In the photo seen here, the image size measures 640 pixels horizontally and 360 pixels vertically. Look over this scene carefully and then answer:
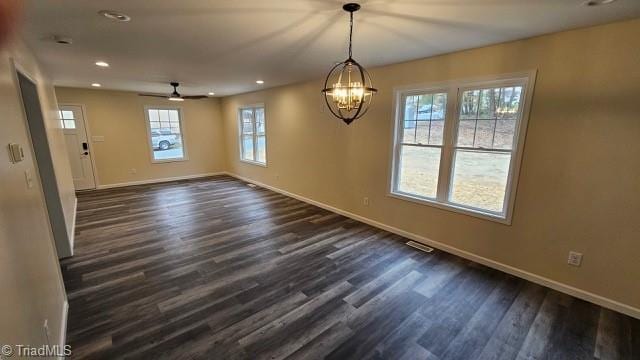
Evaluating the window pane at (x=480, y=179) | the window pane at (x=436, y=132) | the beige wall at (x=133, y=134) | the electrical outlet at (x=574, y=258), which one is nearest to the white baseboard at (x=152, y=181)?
the beige wall at (x=133, y=134)

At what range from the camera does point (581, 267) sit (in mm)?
2508

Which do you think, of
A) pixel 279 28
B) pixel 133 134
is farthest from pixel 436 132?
pixel 133 134

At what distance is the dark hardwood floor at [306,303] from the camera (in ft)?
6.46

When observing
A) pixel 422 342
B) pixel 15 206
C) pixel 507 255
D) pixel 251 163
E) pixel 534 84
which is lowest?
pixel 422 342

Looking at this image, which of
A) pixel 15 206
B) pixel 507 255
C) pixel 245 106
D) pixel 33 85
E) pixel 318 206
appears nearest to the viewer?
pixel 15 206

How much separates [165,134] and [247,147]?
2.31 m

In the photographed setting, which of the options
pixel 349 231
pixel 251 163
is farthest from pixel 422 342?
pixel 251 163

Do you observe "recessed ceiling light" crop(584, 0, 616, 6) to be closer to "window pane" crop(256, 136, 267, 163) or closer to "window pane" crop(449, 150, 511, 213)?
"window pane" crop(449, 150, 511, 213)

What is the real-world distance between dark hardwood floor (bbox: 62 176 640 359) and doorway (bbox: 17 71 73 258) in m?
0.29

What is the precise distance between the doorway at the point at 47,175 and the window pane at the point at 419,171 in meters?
4.32

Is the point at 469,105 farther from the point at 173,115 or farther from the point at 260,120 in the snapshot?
the point at 173,115

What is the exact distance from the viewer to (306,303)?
8.01 feet

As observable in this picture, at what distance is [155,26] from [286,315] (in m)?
2.70

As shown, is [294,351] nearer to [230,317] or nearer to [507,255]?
[230,317]
